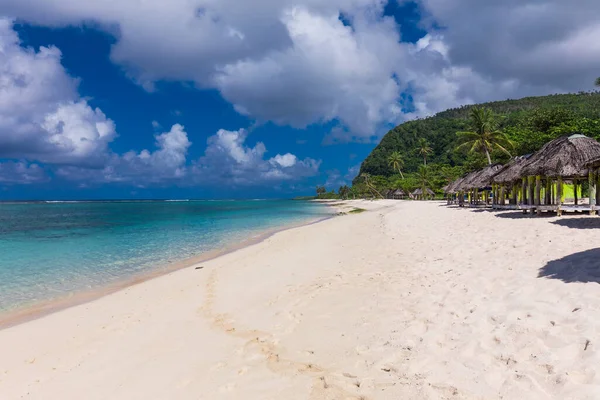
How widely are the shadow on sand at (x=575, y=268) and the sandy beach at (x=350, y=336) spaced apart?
2 cm

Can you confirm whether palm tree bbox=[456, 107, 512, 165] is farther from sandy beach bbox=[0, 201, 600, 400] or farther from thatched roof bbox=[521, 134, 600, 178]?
Answer: sandy beach bbox=[0, 201, 600, 400]

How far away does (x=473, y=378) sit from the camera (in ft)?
10.8

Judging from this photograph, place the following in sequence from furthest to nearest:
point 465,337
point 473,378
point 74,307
A: point 74,307
point 465,337
point 473,378

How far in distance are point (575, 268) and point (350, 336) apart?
414 centimetres

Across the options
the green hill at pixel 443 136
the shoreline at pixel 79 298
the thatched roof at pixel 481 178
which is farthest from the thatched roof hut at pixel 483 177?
the green hill at pixel 443 136

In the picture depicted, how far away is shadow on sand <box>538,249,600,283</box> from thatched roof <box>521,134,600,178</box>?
1011cm

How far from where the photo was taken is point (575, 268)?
5836mm

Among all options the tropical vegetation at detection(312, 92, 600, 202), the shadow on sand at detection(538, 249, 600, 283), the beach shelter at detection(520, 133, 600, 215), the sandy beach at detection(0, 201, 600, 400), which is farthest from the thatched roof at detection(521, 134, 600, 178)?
the tropical vegetation at detection(312, 92, 600, 202)

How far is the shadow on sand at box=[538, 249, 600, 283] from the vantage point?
17.2ft

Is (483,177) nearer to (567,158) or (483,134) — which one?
(567,158)

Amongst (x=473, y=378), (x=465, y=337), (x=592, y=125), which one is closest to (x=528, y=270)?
(x=465, y=337)

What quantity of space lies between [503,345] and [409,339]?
1.01 meters

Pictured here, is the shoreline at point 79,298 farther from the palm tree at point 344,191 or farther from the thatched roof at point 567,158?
the palm tree at point 344,191

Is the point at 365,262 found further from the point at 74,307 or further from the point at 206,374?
the point at 74,307
